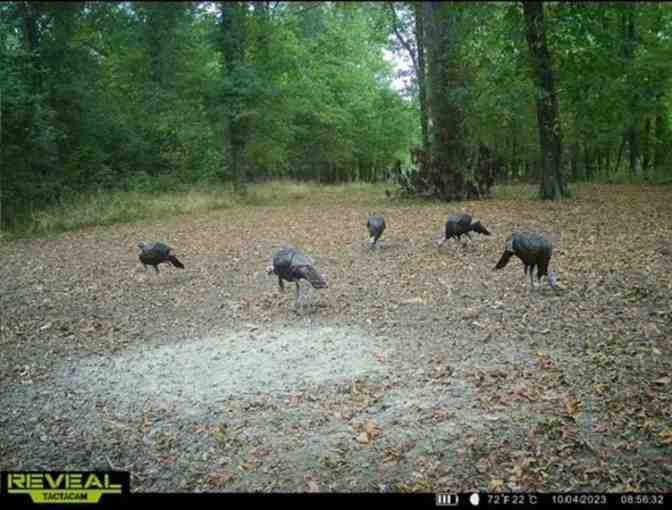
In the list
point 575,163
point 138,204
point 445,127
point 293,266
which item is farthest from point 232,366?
point 575,163

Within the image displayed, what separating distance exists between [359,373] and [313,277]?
2001 mm

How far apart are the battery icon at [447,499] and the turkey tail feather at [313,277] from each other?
4482mm

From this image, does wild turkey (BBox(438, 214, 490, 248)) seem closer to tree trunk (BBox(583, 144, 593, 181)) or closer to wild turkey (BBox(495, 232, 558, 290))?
wild turkey (BBox(495, 232, 558, 290))

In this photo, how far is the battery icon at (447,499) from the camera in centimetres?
296

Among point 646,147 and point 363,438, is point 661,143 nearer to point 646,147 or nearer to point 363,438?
point 646,147

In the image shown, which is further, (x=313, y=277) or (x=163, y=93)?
(x=163, y=93)

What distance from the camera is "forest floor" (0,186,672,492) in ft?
13.8

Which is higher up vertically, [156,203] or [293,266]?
[156,203]

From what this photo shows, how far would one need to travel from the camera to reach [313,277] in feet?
24.7

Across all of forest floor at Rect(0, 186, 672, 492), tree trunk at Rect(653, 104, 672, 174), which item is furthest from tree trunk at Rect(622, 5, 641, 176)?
forest floor at Rect(0, 186, 672, 492)

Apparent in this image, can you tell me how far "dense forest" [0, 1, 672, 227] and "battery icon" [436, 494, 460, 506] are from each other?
7.93ft

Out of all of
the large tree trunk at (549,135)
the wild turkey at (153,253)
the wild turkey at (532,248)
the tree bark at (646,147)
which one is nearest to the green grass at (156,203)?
the large tree trunk at (549,135)
